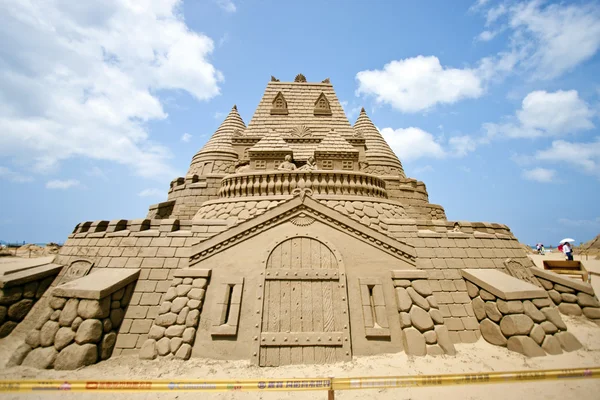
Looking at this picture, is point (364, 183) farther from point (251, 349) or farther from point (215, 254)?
point (251, 349)

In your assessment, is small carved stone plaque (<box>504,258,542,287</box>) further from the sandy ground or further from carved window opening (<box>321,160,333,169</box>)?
carved window opening (<box>321,160,333,169</box>)

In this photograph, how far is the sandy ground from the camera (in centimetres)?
421

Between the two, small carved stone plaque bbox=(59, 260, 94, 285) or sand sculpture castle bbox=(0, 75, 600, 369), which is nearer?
sand sculpture castle bbox=(0, 75, 600, 369)

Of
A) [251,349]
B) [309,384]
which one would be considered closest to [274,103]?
[251,349]

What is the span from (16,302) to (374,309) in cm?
882

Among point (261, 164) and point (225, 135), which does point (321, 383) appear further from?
point (225, 135)

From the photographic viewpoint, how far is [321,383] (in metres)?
3.00

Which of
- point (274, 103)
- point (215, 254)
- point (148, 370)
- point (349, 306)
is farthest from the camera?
point (274, 103)

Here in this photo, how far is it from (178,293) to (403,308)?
5242 millimetres

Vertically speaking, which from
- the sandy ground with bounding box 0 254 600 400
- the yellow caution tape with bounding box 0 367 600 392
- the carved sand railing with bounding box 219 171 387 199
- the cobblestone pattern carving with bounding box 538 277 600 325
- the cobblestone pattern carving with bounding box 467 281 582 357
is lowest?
the sandy ground with bounding box 0 254 600 400

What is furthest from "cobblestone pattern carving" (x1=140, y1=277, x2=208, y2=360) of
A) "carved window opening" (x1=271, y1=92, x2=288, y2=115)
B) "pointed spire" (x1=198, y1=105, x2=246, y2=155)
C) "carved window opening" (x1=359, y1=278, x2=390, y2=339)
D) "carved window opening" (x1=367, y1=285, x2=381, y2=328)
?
"carved window opening" (x1=271, y1=92, x2=288, y2=115)

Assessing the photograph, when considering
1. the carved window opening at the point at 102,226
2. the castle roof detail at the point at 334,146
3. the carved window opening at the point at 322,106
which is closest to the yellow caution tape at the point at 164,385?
the carved window opening at the point at 102,226

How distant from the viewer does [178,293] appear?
5.89 meters

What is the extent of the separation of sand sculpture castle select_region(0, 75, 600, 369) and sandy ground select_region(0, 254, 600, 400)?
20 cm
